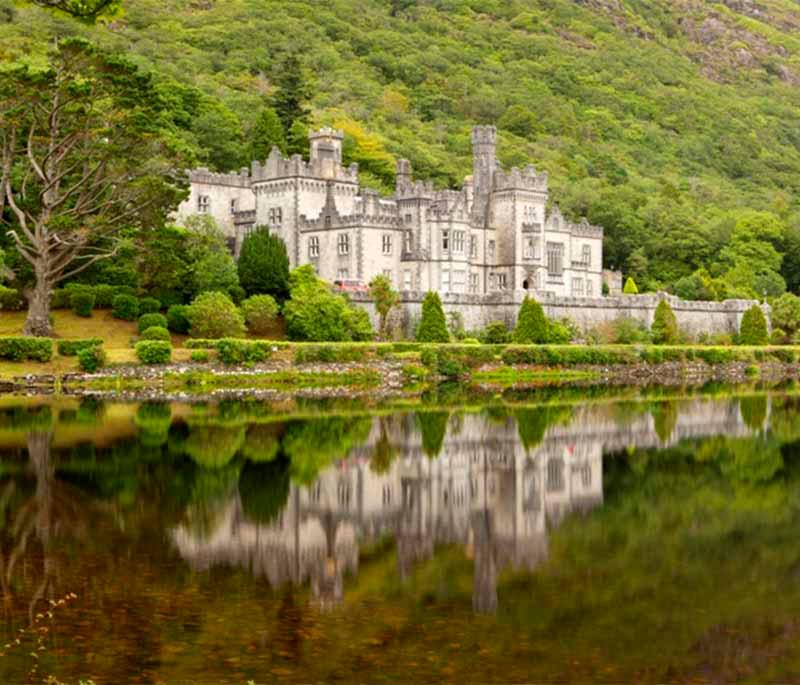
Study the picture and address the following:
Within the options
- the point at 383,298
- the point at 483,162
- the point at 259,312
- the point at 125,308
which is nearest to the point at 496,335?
the point at 383,298

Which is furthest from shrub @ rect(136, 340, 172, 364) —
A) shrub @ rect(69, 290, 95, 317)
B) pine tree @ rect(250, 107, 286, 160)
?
pine tree @ rect(250, 107, 286, 160)

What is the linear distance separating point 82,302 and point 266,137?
1076 inches

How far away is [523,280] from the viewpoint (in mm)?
78000

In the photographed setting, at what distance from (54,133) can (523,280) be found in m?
32.2

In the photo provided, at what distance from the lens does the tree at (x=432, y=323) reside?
216ft

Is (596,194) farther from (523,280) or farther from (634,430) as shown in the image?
(634,430)

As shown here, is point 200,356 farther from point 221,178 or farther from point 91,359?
point 221,178

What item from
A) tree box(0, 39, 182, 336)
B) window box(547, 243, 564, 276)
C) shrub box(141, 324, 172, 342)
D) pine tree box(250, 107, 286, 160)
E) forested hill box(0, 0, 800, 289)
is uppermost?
forested hill box(0, 0, 800, 289)

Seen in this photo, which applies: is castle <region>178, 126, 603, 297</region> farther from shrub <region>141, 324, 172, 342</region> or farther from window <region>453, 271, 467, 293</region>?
shrub <region>141, 324, 172, 342</region>

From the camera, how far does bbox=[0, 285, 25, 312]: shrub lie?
2365 inches

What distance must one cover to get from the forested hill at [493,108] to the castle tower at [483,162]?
50.8 feet

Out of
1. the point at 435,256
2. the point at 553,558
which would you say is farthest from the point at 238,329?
the point at 553,558

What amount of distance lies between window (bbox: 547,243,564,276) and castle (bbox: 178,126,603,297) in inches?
54.8

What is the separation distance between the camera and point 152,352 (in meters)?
53.9
